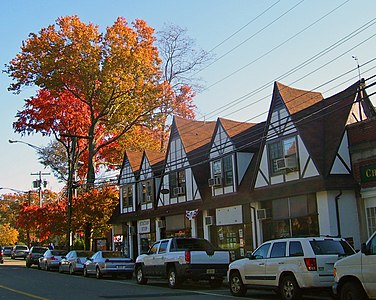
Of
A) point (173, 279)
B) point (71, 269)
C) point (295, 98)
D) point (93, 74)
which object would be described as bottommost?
point (173, 279)

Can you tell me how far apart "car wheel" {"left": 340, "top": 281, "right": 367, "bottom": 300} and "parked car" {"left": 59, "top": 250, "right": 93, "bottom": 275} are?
1938cm

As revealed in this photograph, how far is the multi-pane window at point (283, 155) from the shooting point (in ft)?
76.8

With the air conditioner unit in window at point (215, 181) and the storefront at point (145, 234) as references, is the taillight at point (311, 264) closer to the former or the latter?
the air conditioner unit in window at point (215, 181)

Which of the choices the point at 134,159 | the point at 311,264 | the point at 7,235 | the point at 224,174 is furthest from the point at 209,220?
the point at 7,235

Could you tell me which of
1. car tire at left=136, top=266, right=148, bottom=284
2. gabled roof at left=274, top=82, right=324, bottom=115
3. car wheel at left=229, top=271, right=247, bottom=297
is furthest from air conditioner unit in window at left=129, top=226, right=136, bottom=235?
car wheel at left=229, top=271, right=247, bottom=297

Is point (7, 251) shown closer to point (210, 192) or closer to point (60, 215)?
point (60, 215)

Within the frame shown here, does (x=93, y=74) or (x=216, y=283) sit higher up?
(x=93, y=74)

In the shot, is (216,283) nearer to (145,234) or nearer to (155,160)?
(145,234)

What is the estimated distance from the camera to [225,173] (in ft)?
93.8

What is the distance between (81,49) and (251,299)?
2598 cm

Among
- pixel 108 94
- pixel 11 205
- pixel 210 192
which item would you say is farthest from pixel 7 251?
pixel 210 192

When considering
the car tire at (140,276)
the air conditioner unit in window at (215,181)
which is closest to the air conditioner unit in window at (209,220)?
the air conditioner unit in window at (215,181)

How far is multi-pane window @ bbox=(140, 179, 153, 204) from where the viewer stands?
119 feet

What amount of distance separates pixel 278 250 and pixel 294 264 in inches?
38.0
